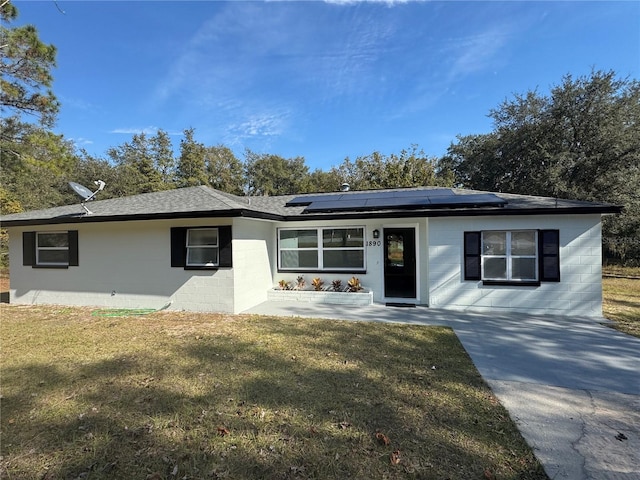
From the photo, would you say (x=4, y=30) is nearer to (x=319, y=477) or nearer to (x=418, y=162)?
(x=319, y=477)

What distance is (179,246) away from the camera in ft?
27.0

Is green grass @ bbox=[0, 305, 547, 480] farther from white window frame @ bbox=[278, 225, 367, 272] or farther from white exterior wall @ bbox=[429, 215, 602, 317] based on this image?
white window frame @ bbox=[278, 225, 367, 272]

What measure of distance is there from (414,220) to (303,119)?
1408cm

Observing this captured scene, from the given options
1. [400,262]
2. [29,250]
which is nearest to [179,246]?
[29,250]

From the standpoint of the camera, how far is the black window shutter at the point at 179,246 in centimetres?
823

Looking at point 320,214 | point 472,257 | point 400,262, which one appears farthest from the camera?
point 400,262

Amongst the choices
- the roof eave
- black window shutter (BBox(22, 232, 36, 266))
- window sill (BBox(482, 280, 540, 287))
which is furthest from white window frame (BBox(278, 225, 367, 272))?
black window shutter (BBox(22, 232, 36, 266))

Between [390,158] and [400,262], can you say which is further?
[390,158]

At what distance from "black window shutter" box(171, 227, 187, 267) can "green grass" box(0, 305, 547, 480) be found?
2.73 m

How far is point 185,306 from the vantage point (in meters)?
8.25

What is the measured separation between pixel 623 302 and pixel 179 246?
12.9 metres

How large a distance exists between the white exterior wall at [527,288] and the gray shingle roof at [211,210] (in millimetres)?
278

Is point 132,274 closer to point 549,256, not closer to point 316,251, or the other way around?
point 316,251

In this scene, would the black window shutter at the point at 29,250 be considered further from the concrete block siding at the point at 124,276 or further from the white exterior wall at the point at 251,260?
the white exterior wall at the point at 251,260
